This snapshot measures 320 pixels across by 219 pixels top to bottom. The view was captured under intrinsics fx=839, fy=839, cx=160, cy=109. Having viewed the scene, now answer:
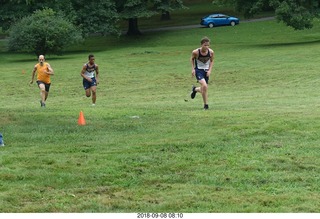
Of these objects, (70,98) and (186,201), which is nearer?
(186,201)

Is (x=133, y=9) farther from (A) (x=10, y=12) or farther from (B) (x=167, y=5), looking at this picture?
(A) (x=10, y=12)

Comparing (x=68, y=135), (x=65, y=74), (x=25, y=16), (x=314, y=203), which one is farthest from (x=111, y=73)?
(x=314, y=203)

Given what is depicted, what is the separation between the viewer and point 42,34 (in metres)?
51.6

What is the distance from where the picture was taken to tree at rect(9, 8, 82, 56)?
170 feet

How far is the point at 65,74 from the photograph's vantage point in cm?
4134

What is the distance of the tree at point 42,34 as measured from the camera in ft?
170

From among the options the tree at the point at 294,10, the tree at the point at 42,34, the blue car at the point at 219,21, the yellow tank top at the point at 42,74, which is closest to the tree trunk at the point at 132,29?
the blue car at the point at 219,21

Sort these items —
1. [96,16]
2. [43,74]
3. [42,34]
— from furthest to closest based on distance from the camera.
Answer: [96,16], [42,34], [43,74]

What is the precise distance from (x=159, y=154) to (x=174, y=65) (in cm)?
3184

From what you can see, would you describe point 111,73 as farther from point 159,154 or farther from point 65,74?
point 159,154

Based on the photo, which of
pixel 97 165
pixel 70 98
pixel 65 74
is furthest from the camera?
pixel 65 74

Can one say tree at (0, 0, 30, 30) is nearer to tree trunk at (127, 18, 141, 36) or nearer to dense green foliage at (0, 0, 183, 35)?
dense green foliage at (0, 0, 183, 35)

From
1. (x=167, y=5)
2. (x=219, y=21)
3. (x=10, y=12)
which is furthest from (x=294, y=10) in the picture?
(x=10, y=12)

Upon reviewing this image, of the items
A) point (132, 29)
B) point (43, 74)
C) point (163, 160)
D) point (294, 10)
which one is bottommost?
point (132, 29)
